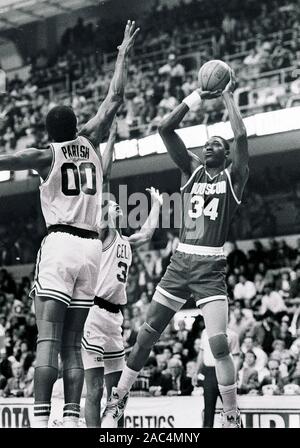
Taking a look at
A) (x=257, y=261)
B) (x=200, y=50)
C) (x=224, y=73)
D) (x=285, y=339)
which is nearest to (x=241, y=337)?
(x=285, y=339)

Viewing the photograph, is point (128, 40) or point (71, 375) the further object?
point (128, 40)

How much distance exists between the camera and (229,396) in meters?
5.52

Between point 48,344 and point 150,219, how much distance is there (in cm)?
262

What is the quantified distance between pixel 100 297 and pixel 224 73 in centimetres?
208

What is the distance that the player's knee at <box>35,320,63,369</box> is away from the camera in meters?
4.57

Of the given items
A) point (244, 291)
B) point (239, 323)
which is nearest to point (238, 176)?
point (239, 323)

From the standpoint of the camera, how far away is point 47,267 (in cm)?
479

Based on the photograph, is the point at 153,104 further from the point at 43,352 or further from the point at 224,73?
the point at 43,352

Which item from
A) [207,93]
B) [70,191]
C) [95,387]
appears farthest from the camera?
[95,387]

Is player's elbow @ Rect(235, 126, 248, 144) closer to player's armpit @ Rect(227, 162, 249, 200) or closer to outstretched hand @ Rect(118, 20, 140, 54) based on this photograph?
player's armpit @ Rect(227, 162, 249, 200)

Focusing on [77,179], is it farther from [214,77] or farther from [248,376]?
[248,376]

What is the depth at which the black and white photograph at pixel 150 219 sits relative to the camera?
4.93 m

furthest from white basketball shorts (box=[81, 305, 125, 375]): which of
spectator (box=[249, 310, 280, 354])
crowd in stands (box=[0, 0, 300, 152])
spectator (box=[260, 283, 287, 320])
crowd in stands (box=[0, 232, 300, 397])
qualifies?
crowd in stands (box=[0, 0, 300, 152])

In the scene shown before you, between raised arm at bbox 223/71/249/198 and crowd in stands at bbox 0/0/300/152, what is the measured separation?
22.8ft
